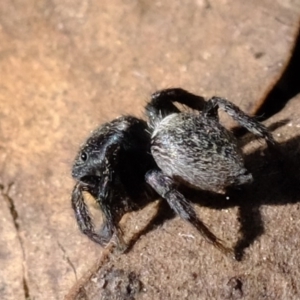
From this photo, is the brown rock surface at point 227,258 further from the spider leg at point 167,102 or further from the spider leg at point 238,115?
the spider leg at point 167,102

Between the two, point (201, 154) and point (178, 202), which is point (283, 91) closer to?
point (201, 154)

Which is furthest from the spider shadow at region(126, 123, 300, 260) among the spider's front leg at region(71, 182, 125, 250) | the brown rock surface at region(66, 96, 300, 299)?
the spider's front leg at region(71, 182, 125, 250)

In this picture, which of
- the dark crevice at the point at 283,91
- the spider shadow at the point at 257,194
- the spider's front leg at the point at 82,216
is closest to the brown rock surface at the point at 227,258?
the spider shadow at the point at 257,194

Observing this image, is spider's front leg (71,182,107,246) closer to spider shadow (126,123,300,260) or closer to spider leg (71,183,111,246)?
spider leg (71,183,111,246)

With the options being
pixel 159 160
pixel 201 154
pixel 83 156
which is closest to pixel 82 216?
pixel 83 156

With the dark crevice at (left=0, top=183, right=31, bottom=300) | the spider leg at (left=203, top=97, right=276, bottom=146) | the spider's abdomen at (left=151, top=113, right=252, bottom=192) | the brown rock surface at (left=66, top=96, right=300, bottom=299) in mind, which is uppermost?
the spider leg at (left=203, top=97, right=276, bottom=146)

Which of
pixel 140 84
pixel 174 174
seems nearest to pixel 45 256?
pixel 174 174
